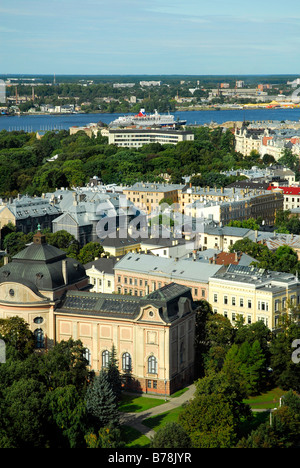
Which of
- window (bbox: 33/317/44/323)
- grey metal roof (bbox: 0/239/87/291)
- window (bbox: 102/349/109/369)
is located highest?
grey metal roof (bbox: 0/239/87/291)

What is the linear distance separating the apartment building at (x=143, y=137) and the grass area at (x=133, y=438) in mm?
126102

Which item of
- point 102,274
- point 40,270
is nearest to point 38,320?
point 40,270

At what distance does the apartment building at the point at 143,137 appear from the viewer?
555 ft

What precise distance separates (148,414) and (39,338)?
925 centimetres

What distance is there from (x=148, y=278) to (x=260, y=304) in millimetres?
11117

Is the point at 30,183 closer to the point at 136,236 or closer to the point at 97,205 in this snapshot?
the point at 97,205

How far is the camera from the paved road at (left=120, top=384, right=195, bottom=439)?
44.9m

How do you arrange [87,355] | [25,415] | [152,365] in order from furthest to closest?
1. [87,355]
2. [152,365]
3. [25,415]

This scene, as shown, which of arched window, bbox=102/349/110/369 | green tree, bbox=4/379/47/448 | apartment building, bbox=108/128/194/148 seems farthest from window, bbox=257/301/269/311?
apartment building, bbox=108/128/194/148

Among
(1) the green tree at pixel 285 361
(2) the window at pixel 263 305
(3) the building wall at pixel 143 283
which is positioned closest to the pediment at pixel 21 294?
(3) the building wall at pixel 143 283

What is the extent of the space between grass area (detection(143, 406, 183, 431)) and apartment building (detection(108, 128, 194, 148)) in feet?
407

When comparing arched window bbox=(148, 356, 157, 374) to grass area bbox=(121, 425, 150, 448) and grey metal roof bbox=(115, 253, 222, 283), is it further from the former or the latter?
grey metal roof bbox=(115, 253, 222, 283)

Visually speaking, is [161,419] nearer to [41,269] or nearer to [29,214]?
[41,269]

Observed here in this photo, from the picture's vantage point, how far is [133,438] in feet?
143
